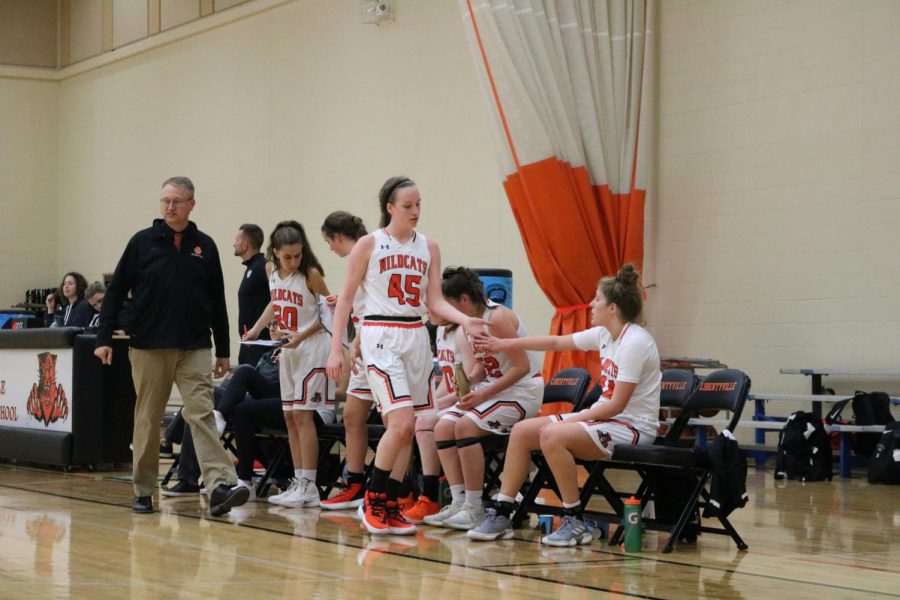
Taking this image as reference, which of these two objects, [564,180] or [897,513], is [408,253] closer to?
[897,513]


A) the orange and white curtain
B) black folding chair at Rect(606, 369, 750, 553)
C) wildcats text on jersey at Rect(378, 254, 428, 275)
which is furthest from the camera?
the orange and white curtain

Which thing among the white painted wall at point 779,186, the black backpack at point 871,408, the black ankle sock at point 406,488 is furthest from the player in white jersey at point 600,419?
the white painted wall at point 779,186

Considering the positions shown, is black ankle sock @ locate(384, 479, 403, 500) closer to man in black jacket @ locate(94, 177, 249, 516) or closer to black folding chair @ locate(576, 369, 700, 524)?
black folding chair @ locate(576, 369, 700, 524)

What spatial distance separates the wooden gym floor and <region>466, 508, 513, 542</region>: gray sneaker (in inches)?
2.3

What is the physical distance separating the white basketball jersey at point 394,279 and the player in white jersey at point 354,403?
0.95 ft

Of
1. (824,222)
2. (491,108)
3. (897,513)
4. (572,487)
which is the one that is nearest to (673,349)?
(824,222)

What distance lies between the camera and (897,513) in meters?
6.14

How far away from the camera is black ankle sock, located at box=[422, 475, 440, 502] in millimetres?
5562

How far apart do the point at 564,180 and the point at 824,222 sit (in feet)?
6.65

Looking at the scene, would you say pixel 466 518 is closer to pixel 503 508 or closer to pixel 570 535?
pixel 503 508

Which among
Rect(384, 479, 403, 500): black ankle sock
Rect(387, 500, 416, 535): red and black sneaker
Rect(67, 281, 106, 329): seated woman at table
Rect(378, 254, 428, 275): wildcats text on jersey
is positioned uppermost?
Rect(378, 254, 428, 275): wildcats text on jersey

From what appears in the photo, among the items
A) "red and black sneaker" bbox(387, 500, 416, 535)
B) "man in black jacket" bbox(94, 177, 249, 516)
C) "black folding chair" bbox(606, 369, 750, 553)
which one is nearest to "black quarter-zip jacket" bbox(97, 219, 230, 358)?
"man in black jacket" bbox(94, 177, 249, 516)

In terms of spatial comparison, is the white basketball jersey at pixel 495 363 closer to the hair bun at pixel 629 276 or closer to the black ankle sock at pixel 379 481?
the hair bun at pixel 629 276

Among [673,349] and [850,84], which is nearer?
[850,84]
